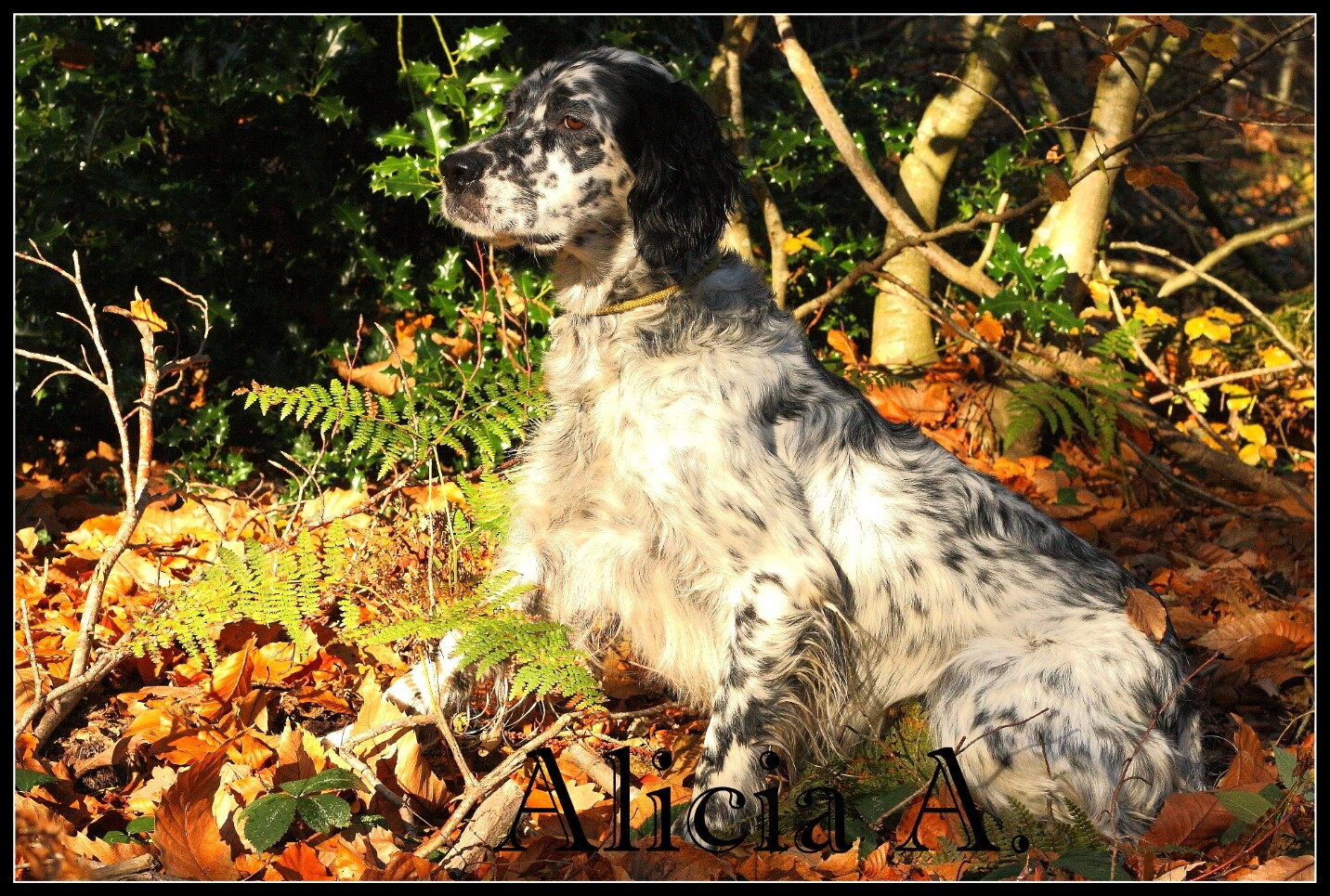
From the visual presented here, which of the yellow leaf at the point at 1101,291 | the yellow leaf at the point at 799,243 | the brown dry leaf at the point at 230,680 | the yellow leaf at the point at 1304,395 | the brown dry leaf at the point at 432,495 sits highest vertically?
the yellow leaf at the point at 799,243

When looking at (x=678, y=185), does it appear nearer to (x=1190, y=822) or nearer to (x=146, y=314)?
(x=146, y=314)

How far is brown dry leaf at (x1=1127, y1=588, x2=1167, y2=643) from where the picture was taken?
10.3 feet

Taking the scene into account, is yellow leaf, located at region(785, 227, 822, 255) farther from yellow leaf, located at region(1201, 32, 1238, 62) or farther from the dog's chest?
the dog's chest

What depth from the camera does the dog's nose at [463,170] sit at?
11.0 feet

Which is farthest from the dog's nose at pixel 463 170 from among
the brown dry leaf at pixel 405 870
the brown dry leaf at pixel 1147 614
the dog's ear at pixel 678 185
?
the brown dry leaf at pixel 1147 614

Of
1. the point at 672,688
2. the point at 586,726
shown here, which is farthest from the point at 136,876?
the point at 672,688

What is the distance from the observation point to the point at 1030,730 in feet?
10.1

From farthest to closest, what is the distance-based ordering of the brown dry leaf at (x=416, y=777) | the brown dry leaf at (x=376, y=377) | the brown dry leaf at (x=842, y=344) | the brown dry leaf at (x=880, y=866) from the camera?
the brown dry leaf at (x=842, y=344) → the brown dry leaf at (x=376, y=377) → the brown dry leaf at (x=416, y=777) → the brown dry leaf at (x=880, y=866)

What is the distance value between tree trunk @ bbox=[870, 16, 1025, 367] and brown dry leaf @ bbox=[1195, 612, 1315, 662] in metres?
2.39

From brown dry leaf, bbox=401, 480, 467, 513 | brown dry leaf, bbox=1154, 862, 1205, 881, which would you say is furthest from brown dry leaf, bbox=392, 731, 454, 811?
brown dry leaf, bbox=401, 480, 467, 513

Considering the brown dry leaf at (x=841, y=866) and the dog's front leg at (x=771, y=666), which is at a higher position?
the dog's front leg at (x=771, y=666)

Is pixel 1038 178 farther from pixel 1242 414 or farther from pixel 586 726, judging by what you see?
pixel 586 726

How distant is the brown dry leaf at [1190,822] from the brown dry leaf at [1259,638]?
4.40 feet

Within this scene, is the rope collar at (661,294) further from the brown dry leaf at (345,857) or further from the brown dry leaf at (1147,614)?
the brown dry leaf at (345,857)
